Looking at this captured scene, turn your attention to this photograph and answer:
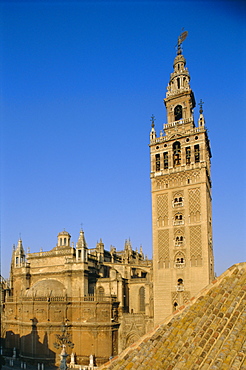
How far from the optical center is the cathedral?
34.8 meters

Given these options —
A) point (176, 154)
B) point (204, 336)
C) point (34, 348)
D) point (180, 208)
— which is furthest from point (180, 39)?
point (34, 348)

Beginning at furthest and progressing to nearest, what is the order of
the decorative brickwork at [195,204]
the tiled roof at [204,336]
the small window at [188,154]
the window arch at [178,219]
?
the small window at [188,154]
the window arch at [178,219]
the decorative brickwork at [195,204]
the tiled roof at [204,336]

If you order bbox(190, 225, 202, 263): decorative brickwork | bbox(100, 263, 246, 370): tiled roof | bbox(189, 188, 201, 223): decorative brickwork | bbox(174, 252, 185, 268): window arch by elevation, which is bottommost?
bbox(100, 263, 246, 370): tiled roof

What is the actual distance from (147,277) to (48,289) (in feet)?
40.5

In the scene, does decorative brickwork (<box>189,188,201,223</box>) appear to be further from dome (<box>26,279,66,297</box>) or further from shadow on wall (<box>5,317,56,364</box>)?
shadow on wall (<box>5,317,56,364</box>)

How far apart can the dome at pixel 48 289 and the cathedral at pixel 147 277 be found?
0.12 metres

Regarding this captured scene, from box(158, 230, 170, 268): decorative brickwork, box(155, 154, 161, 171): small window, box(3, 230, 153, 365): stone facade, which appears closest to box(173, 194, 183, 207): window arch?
box(158, 230, 170, 268): decorative brickwork

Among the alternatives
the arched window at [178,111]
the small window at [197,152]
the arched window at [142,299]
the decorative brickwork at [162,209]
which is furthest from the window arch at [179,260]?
the arched window at [178,111]

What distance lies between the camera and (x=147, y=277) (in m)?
40.6

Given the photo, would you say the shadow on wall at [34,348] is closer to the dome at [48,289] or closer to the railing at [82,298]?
the railing at [82,298]

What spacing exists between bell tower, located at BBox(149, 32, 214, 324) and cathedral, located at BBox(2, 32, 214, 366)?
10cm

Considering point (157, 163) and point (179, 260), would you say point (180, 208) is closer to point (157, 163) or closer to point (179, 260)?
point (179, 260)

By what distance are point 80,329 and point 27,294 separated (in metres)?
8.47

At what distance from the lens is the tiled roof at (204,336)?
8.88 meters
